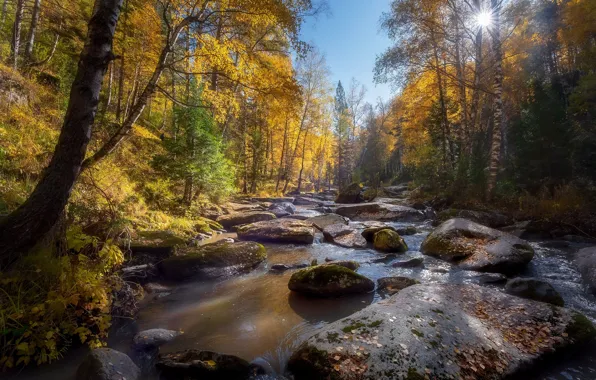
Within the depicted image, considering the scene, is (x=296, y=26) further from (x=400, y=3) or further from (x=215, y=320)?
(x=400, y=3)

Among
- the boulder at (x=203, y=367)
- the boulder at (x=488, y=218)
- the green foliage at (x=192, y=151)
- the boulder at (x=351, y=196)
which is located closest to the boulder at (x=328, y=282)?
the boulder at (x=203, y=367)

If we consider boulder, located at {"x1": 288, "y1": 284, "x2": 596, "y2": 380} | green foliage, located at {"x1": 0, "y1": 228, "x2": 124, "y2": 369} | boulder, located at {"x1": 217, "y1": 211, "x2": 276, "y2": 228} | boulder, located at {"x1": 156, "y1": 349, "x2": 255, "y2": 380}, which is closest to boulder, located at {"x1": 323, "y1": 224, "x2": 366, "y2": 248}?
boulder, located at {"x1": 217, "y1": 211, "x2": 276, "y2": 228}

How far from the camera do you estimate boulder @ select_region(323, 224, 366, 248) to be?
385 inches

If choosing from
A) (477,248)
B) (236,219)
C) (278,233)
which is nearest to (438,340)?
(477,248)

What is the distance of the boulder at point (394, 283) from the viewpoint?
5.90 meters

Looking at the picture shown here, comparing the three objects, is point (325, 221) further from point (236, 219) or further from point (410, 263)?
point (410, 263)

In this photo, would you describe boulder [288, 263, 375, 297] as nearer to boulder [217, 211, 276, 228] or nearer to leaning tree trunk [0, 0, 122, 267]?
leaning tree trunk [0, 0, 122, 267]

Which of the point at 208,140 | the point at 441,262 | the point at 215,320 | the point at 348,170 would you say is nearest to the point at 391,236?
the point at 441,262

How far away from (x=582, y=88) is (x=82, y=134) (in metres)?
17.3

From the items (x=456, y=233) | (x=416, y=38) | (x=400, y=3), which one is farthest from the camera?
(x=416, y=38)

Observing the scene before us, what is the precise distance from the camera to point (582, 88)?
39.5ft

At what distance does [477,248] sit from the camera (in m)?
7.25

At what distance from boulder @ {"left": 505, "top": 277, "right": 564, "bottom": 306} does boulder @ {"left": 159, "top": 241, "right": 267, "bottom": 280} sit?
5706 millimetres

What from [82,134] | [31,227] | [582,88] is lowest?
[31,227]
